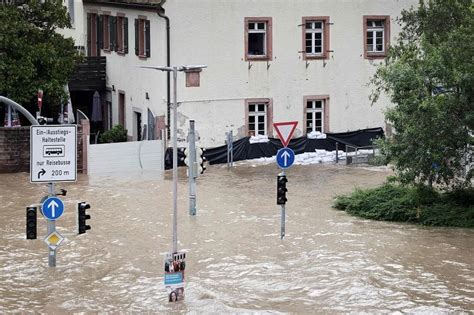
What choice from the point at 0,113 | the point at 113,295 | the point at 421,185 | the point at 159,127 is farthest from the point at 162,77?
the point at 113,295

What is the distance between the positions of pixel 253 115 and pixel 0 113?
32.2 feet

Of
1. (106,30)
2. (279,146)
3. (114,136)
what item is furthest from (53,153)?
(106,30)

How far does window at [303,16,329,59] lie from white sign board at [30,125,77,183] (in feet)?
68.5

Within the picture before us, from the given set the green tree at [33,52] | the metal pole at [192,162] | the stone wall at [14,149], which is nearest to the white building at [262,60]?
the green tree at [33,52]

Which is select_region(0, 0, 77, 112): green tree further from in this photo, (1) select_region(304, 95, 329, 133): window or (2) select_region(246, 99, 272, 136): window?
(1) select_region(304, 95, 329, 133): window

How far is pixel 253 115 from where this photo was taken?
141ft

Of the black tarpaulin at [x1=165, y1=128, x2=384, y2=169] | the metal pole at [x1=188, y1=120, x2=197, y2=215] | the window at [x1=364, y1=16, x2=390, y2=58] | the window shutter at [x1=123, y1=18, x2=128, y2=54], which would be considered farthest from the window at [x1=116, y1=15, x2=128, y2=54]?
the metal pole at [x1=188, y1=120, x2=197, y2=215]

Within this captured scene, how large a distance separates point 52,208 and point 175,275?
3.99m

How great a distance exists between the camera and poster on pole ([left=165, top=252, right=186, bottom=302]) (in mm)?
20359

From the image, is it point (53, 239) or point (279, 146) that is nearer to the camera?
point (53, 239)

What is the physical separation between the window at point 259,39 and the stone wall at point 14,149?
7.72m

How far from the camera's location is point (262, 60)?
4266cm

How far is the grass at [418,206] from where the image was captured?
28750mm

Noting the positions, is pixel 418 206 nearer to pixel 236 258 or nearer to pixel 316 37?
pixel 236 258
